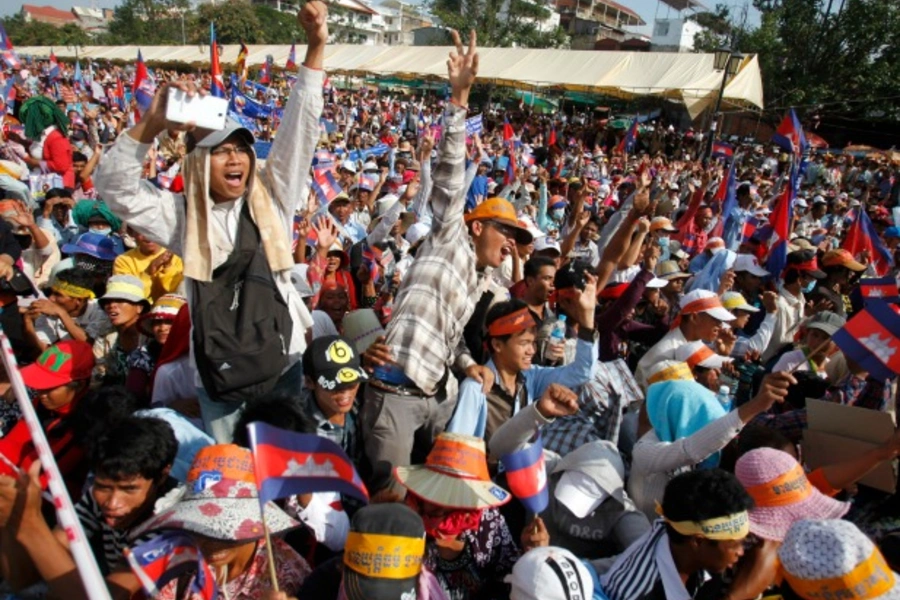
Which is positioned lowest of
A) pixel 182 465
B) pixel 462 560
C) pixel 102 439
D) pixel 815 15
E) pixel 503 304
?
pixel 462 560

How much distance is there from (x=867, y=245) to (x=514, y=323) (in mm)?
5968

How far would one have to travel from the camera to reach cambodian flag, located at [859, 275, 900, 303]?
470 cm

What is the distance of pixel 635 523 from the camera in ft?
8.69

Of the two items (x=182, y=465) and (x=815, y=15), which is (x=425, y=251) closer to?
(x=182, y=465)

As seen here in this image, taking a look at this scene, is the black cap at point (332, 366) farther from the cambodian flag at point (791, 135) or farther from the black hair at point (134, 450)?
the cambodian flag at point (791, 135)

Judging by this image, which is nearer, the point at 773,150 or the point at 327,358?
the point at 327,358

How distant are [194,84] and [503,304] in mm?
1654

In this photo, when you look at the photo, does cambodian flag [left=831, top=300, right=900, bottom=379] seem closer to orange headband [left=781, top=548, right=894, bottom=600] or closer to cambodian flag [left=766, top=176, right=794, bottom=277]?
orange headband [left=781, top=548, right=894, bottom=600]

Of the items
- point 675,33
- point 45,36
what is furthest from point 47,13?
point 675,33

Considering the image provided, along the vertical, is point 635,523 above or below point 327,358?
below

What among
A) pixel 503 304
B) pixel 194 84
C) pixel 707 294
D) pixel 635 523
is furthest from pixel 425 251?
pixel 707 294

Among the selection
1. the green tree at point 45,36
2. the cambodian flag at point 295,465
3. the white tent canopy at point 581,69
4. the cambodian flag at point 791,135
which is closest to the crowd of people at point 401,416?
the cambodian flag at point 295,465

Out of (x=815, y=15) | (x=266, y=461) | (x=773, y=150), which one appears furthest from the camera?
(x=815, y=15)

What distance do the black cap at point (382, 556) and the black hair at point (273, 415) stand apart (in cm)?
65
